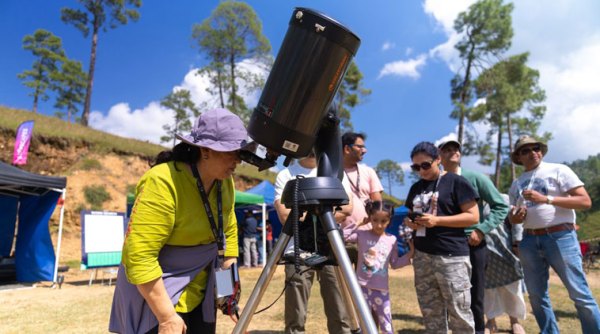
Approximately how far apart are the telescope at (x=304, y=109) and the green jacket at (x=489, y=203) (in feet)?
6.82

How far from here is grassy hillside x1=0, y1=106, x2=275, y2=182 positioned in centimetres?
1606

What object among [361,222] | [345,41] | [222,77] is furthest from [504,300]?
[222,77]

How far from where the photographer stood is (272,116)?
1381mm

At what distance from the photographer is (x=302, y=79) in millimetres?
1355

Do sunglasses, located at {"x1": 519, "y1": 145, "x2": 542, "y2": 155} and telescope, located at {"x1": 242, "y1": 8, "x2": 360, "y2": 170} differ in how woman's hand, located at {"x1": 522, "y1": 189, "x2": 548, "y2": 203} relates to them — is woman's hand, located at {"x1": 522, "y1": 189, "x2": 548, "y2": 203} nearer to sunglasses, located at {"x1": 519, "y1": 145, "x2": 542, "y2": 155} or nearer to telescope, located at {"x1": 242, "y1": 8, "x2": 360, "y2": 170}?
sunglasses, located at {"x1": 519, "y1": 145, "x2": 542, "y2": 155}

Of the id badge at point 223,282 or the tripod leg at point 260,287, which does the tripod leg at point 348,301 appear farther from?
the id badge at point 223,282

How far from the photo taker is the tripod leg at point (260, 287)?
4.51ft

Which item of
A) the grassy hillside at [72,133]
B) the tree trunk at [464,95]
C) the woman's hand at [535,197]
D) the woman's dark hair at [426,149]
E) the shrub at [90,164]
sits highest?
the tree trunk at [464,95]

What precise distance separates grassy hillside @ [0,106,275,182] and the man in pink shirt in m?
15.1

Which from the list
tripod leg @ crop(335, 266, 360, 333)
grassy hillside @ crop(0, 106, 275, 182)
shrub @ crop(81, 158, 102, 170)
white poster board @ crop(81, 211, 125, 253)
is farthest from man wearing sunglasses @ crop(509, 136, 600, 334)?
shrub @ crop(81, 158, 102, 170)

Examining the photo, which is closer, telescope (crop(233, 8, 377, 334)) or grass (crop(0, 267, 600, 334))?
telescope (crop(233, 8, 377, 334))

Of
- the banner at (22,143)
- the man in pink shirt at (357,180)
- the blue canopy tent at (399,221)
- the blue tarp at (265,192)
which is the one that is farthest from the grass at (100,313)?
the banner at (22,143)

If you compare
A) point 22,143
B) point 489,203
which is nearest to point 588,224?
point 489,203

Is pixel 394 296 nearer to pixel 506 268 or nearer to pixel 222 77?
pixel 506 268
